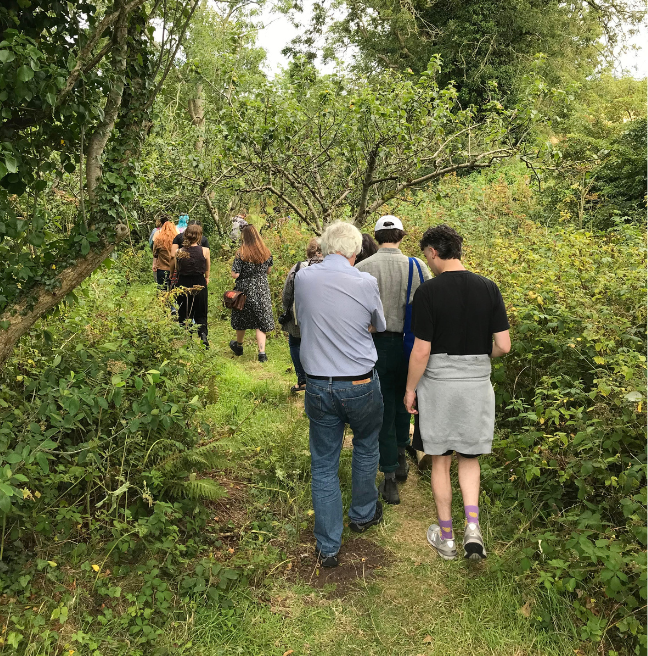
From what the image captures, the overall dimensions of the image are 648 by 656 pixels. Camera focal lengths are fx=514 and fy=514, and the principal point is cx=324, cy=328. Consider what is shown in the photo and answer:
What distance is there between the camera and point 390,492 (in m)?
4.14

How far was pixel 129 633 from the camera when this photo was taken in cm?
276

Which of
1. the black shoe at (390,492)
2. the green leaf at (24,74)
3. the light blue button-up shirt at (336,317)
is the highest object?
the green leaf at (24,74)

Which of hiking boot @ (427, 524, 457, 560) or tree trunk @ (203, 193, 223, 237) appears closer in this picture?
hiking boot @ (427, 524, 457, 560)

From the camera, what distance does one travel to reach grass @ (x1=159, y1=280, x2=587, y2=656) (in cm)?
276

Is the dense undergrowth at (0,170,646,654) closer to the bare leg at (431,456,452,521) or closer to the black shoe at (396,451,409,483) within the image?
the bare leg at (431,456,452,521)

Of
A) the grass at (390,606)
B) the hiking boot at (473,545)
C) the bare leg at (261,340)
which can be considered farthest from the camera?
the bare leg at (261,340)

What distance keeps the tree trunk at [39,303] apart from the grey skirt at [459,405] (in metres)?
2.23

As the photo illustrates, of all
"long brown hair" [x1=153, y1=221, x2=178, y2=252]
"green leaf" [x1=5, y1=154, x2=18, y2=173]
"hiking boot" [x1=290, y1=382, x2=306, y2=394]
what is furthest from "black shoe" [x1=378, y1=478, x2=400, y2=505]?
"long brown hair" [x1=153, y1=221, x2=178, y2=252]

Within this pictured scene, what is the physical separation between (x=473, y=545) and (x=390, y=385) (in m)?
1.34

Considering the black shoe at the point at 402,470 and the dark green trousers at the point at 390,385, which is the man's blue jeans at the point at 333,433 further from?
the black shoe at the point at 402,470

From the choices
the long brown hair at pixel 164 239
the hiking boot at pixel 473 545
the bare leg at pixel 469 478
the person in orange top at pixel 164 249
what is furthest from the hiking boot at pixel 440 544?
the long brown hair at pixel 164 239

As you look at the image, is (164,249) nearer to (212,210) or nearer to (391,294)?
(391,294)

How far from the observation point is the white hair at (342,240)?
3.44 m

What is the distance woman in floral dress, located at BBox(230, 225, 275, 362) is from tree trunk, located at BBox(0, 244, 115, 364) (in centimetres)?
423
